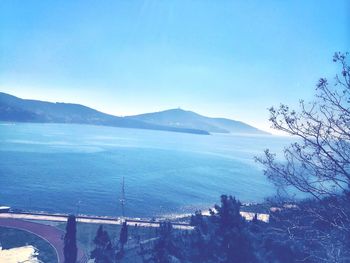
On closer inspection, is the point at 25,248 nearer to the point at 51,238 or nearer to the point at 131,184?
the point at 51,238

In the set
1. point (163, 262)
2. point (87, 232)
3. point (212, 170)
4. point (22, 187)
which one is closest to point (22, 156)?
point (22, 187)

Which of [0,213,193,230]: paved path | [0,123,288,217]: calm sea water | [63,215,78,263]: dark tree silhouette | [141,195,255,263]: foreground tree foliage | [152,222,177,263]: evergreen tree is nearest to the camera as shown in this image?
[141,195,255,263]: foreground tree foliage

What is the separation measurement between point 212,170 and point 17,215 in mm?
75213

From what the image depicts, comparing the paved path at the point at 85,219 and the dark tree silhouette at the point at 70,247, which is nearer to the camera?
the dark tree silhouette at the point at 70,247

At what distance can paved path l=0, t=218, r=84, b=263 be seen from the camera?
111 ft

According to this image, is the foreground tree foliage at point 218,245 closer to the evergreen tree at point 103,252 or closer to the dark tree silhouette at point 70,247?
the evergreen tree at point 103,252

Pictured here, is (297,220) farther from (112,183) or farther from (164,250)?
(112,183)

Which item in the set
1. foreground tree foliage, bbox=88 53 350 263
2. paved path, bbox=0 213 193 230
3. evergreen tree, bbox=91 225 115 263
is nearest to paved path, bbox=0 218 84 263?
paved path, bbox=0 213 193 230

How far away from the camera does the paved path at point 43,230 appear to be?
111ft

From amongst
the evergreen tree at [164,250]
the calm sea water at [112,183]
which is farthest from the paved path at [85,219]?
the evergreen tree at [164,250]

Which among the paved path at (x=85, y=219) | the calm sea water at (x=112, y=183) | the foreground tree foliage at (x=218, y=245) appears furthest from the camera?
the calm sea water at (x=112, y=183)

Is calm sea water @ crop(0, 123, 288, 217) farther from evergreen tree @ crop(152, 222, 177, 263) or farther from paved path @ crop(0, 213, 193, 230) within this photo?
evergreen tree @ crop(152, 222, 177, 263)

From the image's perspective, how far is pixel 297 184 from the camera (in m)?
5.90

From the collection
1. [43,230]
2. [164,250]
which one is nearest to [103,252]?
[164,250]
